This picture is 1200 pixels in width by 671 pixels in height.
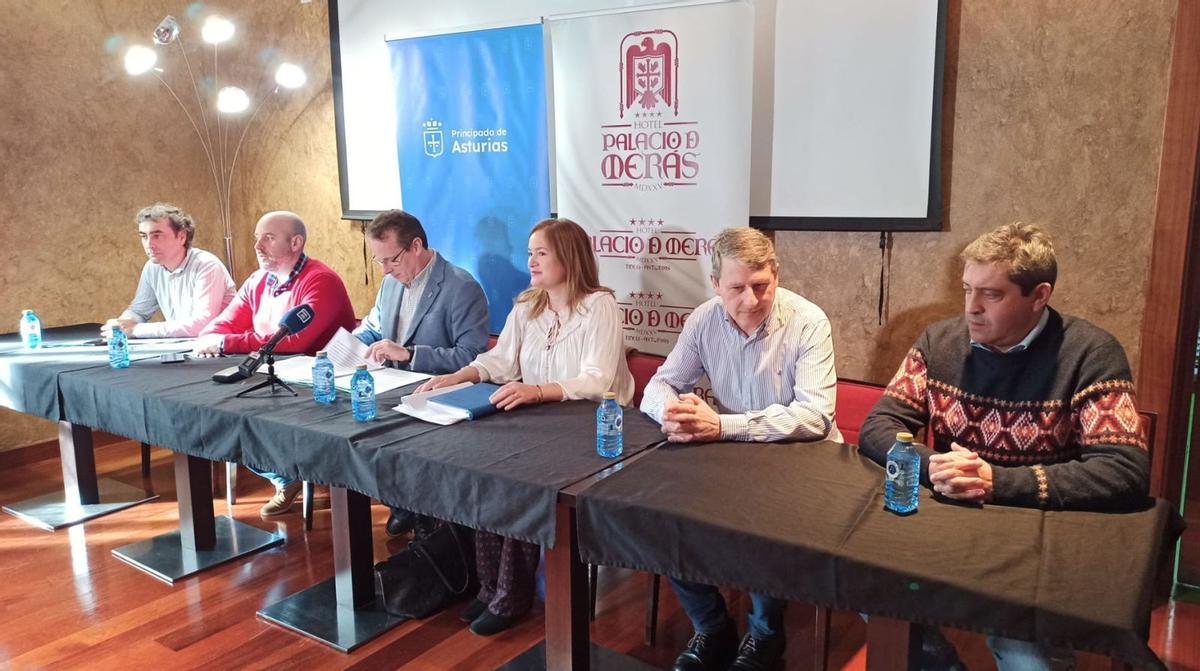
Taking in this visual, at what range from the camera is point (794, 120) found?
3141mm

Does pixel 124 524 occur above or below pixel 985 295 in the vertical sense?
below

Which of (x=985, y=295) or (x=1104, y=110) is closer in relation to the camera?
(x=985, y=295)

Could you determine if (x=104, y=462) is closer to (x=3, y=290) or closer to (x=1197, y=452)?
(x=3, y=290)

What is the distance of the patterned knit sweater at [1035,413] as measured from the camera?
5.59ft

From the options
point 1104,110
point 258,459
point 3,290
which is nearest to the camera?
point 258,459

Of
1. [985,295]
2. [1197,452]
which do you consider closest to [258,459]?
[985,295]

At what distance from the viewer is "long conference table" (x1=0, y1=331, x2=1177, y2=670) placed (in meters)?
1.43

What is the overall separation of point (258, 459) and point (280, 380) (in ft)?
1.28

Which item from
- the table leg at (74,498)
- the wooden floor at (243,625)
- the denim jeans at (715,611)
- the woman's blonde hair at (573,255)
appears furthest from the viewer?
the table leg at (74,498)

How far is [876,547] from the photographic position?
1534mm

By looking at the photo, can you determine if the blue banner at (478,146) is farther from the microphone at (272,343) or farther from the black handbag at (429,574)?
the black handbag at (429,574)

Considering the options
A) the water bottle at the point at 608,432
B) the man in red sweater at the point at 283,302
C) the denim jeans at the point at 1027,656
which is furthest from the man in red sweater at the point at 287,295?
the denim jeans at the point at 1027,656

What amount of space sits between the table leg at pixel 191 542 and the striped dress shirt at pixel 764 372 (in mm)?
1713

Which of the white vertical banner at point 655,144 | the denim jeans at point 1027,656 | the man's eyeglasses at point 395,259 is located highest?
the white vertical banner at point 655,144
